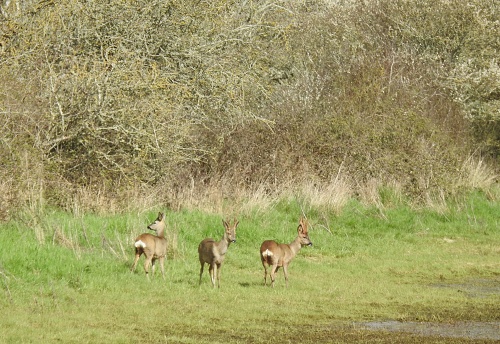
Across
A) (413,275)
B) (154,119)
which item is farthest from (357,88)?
(413,275)

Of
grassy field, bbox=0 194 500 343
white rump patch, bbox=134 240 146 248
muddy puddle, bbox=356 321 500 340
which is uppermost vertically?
white rump patch, bbox=134 240 146 248

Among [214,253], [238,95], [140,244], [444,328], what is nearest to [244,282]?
[214,253]

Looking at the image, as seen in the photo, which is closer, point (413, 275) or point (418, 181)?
point (413, 275)

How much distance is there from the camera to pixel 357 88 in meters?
26.1

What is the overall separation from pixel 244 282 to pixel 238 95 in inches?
388

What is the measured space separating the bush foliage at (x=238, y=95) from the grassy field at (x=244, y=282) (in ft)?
6.56

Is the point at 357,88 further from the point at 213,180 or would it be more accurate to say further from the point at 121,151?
the point at 121,151

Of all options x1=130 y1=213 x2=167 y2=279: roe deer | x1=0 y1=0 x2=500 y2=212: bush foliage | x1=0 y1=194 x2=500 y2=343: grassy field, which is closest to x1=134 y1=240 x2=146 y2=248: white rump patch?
x1=130 y1=213 x2=167 y2=279: roe deer

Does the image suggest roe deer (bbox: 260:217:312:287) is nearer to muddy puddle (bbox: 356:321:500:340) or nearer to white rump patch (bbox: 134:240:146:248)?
white rump patch (bbox: 134:240:146:248)

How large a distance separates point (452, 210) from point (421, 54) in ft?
35.3

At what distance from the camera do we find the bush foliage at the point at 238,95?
18047 millimetres

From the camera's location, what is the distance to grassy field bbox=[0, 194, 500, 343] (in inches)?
395

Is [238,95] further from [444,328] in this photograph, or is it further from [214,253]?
[444,328]

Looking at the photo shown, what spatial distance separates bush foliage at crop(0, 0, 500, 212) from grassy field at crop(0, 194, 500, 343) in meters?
2.00
